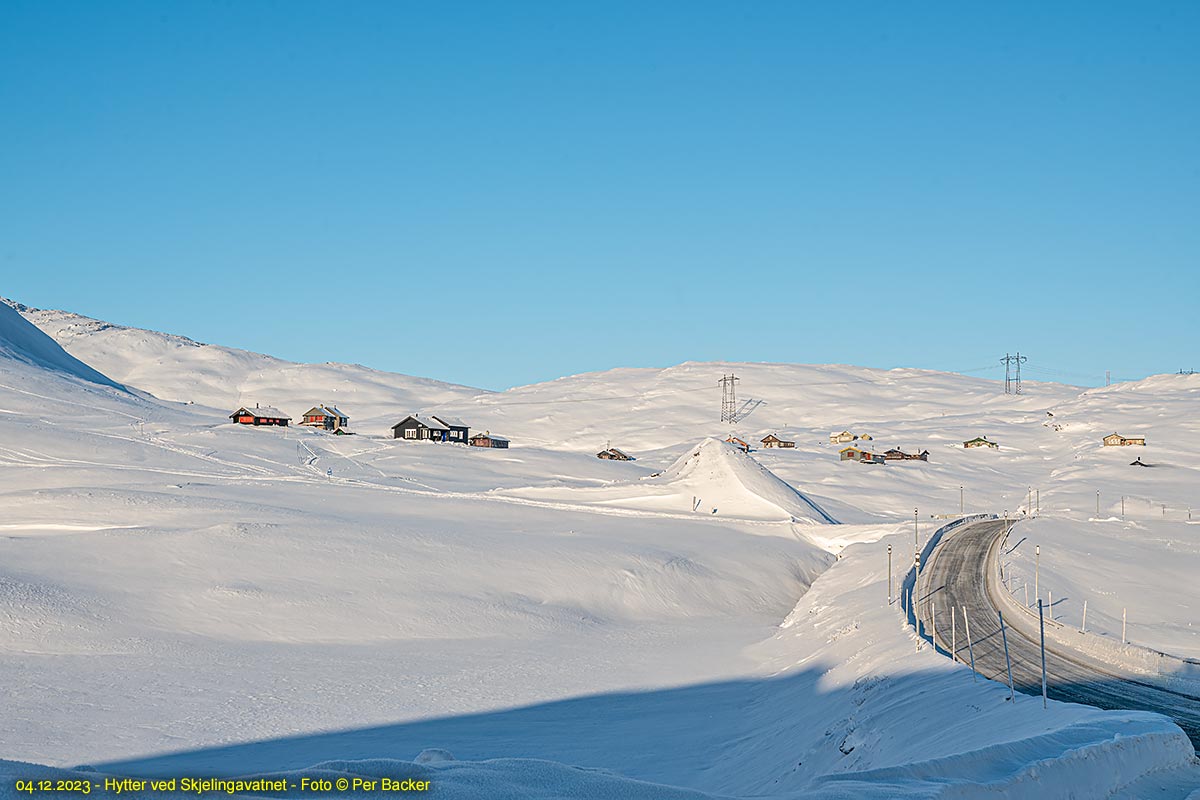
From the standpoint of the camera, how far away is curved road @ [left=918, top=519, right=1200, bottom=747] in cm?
2633

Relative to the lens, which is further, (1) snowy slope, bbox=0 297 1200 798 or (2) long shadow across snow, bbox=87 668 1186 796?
(1) snowy slope, bbox=0 297 1200 798

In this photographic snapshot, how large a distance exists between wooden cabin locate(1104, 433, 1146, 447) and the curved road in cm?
10702

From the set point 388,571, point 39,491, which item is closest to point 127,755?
point 388,571

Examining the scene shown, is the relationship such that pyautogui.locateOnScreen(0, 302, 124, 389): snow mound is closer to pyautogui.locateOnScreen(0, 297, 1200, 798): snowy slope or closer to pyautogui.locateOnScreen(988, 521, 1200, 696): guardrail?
pyautogui.locateOnScreen(0, 297, 1200, 798): snowy slope

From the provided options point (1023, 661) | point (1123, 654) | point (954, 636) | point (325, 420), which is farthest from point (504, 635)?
point (325, 420)

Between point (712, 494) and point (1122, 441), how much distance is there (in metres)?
91.0

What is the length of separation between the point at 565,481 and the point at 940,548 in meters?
45.9

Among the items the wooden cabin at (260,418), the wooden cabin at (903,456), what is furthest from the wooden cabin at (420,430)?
the wooden cabin at (903,456)

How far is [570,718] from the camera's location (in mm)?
30891

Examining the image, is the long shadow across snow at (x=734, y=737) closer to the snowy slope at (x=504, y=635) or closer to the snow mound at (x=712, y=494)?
the snowy slope at (x=504, y=635)

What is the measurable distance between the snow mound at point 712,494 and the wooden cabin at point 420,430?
5254cm

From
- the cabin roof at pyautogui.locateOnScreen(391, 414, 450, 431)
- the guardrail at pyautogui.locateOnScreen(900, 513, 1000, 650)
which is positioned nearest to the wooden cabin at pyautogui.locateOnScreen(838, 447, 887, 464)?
the cabin roof at pyautogui.locateOnScreen(391, 414, 450, 431)

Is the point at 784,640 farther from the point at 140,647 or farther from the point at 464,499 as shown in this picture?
the point at 464,499

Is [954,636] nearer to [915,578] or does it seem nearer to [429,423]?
[915,578]
